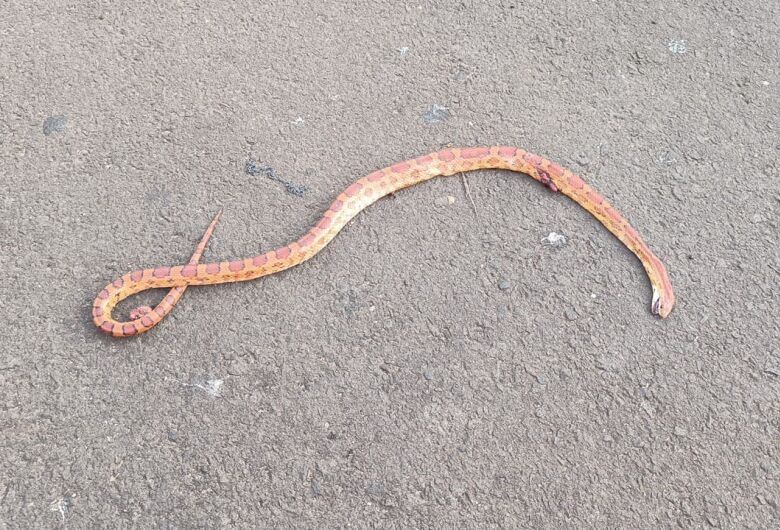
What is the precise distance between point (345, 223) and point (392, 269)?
0.56 meters

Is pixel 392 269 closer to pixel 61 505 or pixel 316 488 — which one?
pixel 316 488

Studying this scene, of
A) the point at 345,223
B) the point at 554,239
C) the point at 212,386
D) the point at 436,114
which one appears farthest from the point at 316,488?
the point at 436,114

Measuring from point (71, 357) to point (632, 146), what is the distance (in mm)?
4589

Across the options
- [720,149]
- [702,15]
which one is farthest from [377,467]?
[702,15]

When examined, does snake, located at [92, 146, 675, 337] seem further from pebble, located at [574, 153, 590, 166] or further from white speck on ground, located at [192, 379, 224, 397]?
white speck on ground, located at [192, 379, 224, 397]

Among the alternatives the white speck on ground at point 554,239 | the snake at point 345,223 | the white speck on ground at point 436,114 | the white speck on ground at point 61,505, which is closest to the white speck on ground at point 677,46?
the snake at point 345,223

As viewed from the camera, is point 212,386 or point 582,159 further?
point 582,159

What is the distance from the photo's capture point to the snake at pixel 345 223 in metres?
4.26

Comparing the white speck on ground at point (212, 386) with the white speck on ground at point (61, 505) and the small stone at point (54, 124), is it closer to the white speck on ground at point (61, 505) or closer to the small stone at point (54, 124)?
the white speck on ground at point (61, 505)

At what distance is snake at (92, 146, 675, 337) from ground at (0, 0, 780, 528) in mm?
93

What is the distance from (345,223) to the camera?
4.88 meters

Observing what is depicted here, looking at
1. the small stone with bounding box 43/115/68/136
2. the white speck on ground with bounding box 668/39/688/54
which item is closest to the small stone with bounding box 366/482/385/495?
the small stone with bounding box 43/115/68/136

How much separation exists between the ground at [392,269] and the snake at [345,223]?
0.31 ft

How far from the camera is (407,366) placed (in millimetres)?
4141
